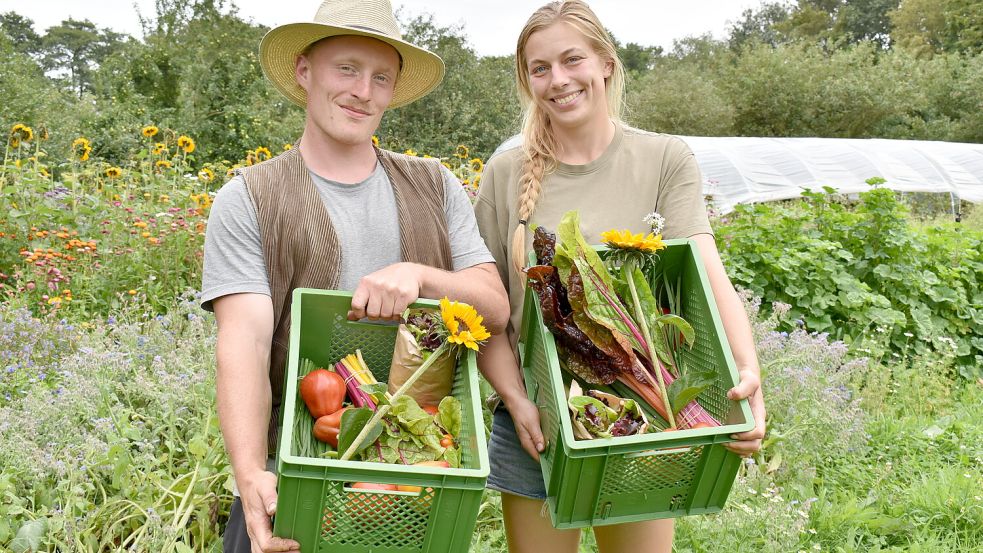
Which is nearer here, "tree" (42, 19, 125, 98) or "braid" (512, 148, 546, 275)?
"braid" (512, 148, 546, 275)

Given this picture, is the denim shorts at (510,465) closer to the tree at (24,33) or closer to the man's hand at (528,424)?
the man's hand at (528,424)

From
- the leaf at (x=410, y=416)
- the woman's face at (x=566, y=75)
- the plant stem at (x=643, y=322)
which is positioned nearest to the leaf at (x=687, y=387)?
the plant stem at (x=643, y=322)

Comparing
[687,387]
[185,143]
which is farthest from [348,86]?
[185,143]

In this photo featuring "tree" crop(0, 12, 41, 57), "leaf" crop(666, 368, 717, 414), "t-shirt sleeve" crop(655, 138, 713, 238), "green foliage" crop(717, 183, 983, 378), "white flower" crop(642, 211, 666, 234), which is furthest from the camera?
"tree" crop(0, 12, 41, 57)

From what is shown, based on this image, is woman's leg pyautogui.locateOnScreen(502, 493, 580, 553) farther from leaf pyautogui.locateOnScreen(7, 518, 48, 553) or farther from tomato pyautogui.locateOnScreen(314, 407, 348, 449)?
leaf pyautogui.locateOnScreen(7, 518, 48, 553)

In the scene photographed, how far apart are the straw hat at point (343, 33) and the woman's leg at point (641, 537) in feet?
4.22

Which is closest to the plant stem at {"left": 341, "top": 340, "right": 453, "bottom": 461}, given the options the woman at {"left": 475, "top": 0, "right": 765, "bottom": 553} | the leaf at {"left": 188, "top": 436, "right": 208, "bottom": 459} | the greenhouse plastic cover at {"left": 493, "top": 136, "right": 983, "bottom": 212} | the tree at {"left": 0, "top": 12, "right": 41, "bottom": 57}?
the woman at {"left": 475, "top": 0, "right": 765, "bottom": 553}

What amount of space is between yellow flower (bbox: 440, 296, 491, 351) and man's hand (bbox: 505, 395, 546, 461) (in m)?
0.44

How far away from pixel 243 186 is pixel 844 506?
2.92 metres

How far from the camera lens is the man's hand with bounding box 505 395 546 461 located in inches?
72.5

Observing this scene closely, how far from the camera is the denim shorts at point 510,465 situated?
2.07 meters

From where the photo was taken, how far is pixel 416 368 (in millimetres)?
1560

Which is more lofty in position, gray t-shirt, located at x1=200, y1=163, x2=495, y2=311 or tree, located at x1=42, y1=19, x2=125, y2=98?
gray t-shirt, located at x1=200, y1=163, x2=495, y2=311

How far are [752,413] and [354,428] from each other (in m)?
0.80
